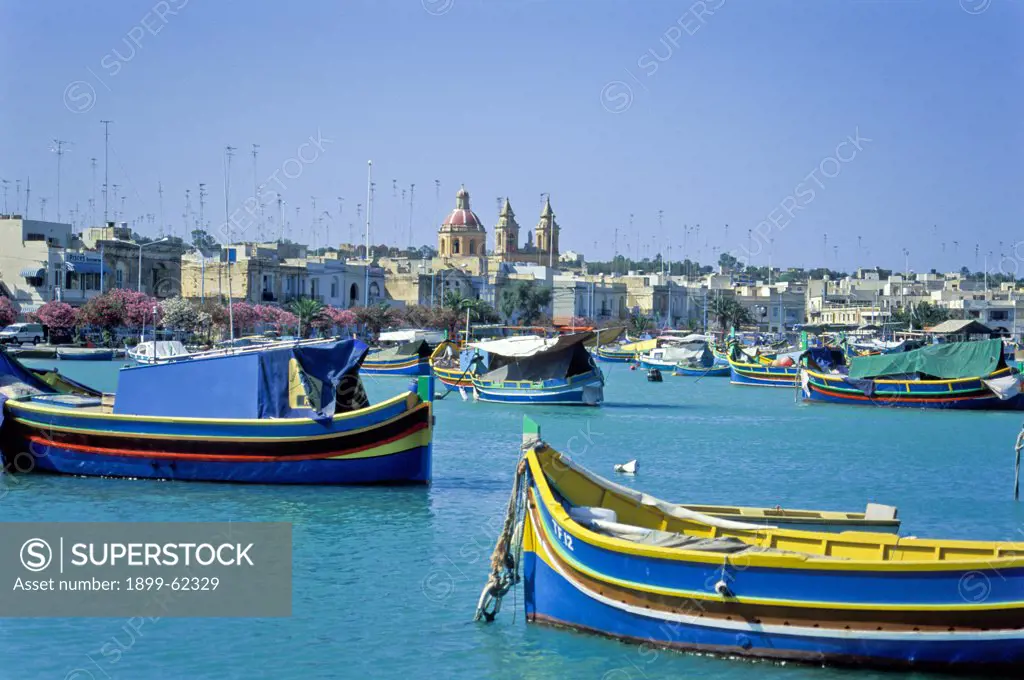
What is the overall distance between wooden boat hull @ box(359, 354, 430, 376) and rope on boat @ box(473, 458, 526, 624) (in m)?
47.2

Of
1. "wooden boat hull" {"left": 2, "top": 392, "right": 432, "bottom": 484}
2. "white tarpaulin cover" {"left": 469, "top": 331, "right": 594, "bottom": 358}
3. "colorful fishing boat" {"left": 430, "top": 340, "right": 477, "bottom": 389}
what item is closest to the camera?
"wooden boat hull" {"left": 2, "top": 392, "right": 432, "bottom": 484}

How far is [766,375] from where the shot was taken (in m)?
64.9

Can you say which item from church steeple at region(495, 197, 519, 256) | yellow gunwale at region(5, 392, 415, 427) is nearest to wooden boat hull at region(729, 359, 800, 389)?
yellow gunwale at region(5, 392, 415, 427)

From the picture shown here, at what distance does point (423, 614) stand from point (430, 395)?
7.94 meters

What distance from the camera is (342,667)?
1331 centimetres

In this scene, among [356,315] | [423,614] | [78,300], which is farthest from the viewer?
[356,315]

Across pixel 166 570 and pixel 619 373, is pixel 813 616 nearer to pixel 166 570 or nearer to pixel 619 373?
pixel 166 570

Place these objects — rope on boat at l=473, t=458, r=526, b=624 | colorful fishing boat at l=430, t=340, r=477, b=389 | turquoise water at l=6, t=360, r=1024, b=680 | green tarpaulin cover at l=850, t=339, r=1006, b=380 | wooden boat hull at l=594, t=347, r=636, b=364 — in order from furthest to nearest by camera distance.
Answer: wooden boat hull at l=594, t=347, r=636, b=364 → colorful fishing boat at l=430, t=340, r=477, b=389 → green tarpaulin cover at l=850, t=339, r=1006, b=380 → rope on boat at l=473, t=458, r=526, b=624 → turquoise water at l=6, t=360, r=1024, b=680

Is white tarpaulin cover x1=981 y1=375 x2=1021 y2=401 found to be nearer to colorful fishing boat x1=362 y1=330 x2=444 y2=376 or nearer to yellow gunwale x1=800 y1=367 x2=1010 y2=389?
yellow gunwale x1=800 y1=367 x2=1010 y2=389

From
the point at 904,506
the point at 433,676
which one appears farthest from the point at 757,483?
the point at 433,676

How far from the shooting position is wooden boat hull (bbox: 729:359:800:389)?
2518 inches

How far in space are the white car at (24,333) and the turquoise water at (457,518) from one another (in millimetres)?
39642

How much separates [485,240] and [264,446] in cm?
12121

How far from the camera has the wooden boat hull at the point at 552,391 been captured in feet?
150
